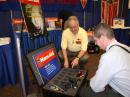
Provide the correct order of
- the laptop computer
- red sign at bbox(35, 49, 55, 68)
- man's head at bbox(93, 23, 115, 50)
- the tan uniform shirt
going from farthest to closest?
the tan uniform shirt
red sign at bbox(35, 49, 55, 68)
the laptop computer
man's head at bbox(93, 23, 115, 50)

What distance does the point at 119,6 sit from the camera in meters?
5.14

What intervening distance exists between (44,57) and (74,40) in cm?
91

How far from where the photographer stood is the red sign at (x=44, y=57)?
65.1 inches

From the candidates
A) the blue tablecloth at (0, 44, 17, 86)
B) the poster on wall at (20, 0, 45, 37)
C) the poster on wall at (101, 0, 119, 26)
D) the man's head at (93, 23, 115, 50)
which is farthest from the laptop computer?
the poster on wall at (101, 0, 119, 26)

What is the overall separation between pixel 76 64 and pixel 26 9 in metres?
0.99

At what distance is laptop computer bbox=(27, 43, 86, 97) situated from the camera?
1.55 metres

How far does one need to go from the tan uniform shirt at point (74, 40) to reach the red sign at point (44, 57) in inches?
23.8

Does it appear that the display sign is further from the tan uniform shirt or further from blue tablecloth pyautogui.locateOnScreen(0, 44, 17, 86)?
blue tablecloth pyautogui.locateOnScreen(0, 44, 17, 86)

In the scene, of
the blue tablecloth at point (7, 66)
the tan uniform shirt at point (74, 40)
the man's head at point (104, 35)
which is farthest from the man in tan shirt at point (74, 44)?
the man's head at point (104, 35)

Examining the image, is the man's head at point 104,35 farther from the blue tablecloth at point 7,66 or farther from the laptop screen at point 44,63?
the blue tablecloth at point 7,66

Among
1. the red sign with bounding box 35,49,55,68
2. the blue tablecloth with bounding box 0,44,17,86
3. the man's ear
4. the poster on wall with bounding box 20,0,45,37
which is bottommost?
the blue tablecloth with bounding box 0,44,17,86

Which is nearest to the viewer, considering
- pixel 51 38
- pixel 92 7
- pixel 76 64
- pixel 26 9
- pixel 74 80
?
pixel 74 80

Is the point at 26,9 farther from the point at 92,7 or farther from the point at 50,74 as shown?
the point at 92,7

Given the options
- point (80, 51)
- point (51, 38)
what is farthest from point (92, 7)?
point (80, 51)
